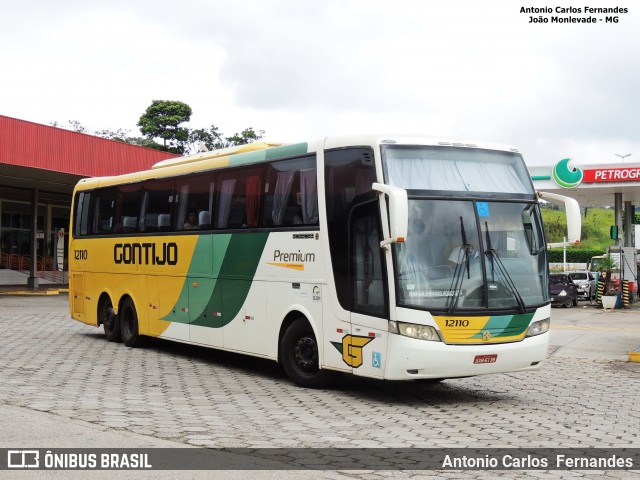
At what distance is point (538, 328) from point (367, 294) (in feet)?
7.20

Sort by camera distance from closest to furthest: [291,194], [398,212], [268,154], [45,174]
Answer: [398,212] < [291,194] < [268,154] < [45,174]

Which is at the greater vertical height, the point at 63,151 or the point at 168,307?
the point at 63,151

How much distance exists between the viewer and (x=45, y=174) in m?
36.0

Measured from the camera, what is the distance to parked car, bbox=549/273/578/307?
35.2 metres

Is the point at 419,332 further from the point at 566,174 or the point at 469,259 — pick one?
the point at 566,174

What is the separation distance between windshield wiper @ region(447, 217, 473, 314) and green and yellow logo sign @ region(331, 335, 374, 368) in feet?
3.59

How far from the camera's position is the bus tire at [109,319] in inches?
698

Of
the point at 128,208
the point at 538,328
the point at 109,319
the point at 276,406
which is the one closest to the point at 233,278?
the point at 276,406

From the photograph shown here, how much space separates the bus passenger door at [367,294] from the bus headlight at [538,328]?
6.21ft

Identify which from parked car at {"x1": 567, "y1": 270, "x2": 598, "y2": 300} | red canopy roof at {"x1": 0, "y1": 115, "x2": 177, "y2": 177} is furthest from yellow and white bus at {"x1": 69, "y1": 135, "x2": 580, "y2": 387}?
parked car at {"x1": 567, "y1": 270, "x2": 598, "y2": 300}

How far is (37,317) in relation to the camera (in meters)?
24.5

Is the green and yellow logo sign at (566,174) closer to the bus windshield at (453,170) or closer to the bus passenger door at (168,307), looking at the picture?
the bus passenger door at (168,307)

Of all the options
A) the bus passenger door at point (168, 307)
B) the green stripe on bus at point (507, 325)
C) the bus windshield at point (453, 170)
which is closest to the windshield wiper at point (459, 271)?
the green stripe on bus at point (507, 325)

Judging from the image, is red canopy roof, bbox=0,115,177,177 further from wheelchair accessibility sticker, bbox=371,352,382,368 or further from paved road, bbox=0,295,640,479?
wheelchair accessibility sticker, bbox=371,352,382,368
